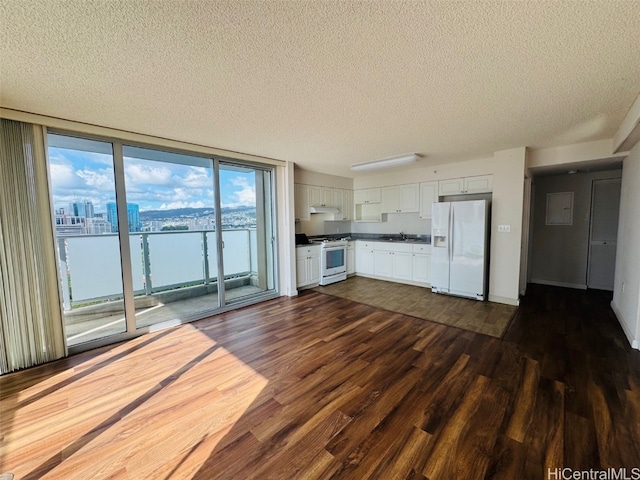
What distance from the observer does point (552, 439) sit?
162cm

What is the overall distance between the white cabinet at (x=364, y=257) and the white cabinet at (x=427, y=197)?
53.3 inches

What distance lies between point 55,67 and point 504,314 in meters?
5.41

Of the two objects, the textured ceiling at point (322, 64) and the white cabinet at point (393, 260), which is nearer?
the textured ceiling at point (322, 64)

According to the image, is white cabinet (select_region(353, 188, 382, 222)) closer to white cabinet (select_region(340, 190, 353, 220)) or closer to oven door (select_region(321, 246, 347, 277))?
white cabinet (select_region(340, 190, 353, 220))

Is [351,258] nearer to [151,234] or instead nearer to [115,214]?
[151,234]

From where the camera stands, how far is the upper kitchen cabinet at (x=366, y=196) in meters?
6.17

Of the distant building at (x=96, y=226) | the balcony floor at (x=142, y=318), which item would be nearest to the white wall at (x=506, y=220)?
the balcony floor at (x=142, y=318)

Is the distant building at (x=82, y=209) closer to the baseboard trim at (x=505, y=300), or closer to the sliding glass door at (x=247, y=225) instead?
the sliding glass door at (x=247, y=225)

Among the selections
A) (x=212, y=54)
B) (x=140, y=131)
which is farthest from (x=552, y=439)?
(x=140, y=131)

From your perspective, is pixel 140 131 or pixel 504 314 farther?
pixel 504 314

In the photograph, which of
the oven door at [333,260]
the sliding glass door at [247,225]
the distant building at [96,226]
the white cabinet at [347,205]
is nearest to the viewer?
the distant building at [96,226]

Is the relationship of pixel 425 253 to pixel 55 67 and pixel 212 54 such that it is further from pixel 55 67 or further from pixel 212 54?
pixel 55 67

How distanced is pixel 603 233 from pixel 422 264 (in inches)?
128

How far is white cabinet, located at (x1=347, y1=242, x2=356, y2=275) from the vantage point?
6199 millimetres
